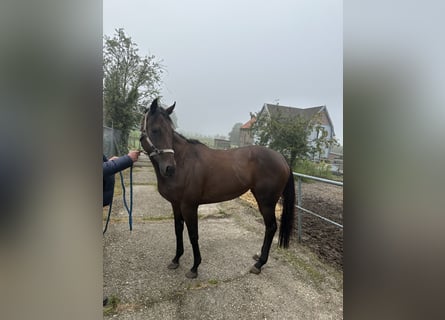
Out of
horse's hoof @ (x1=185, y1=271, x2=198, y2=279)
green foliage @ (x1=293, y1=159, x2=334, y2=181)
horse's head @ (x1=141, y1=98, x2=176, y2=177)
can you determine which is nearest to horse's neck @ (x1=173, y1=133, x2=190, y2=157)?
horse's head @ (x1=141, y1=98, x2=176, y2=177)

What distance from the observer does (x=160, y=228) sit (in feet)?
6.12

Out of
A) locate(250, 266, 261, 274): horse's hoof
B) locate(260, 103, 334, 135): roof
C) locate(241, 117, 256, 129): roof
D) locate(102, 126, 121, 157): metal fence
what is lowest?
locate(250, 266, 261, 274): horse's hoof

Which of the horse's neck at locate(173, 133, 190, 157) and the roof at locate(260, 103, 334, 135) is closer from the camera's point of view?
the horse's neck at locate(173, 133, 190, 157)

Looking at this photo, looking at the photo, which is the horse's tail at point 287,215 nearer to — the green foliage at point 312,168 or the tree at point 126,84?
the green foliage at point 312,168

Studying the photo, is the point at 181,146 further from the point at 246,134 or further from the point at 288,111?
the point at 288,111

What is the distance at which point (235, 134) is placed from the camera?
5.35 ft

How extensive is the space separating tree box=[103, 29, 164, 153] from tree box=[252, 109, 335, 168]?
806mm

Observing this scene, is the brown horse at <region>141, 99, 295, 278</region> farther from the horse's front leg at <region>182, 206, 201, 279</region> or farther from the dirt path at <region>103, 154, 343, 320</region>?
the dirt path at <region>103, 154, 343, 320</region>

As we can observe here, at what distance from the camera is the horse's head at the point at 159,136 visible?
1.24m

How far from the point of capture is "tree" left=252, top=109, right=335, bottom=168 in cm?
154

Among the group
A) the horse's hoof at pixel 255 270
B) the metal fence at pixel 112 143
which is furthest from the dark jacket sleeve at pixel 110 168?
the horse's hoof at pixel 255 270

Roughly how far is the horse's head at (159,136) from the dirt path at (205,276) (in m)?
0.18
